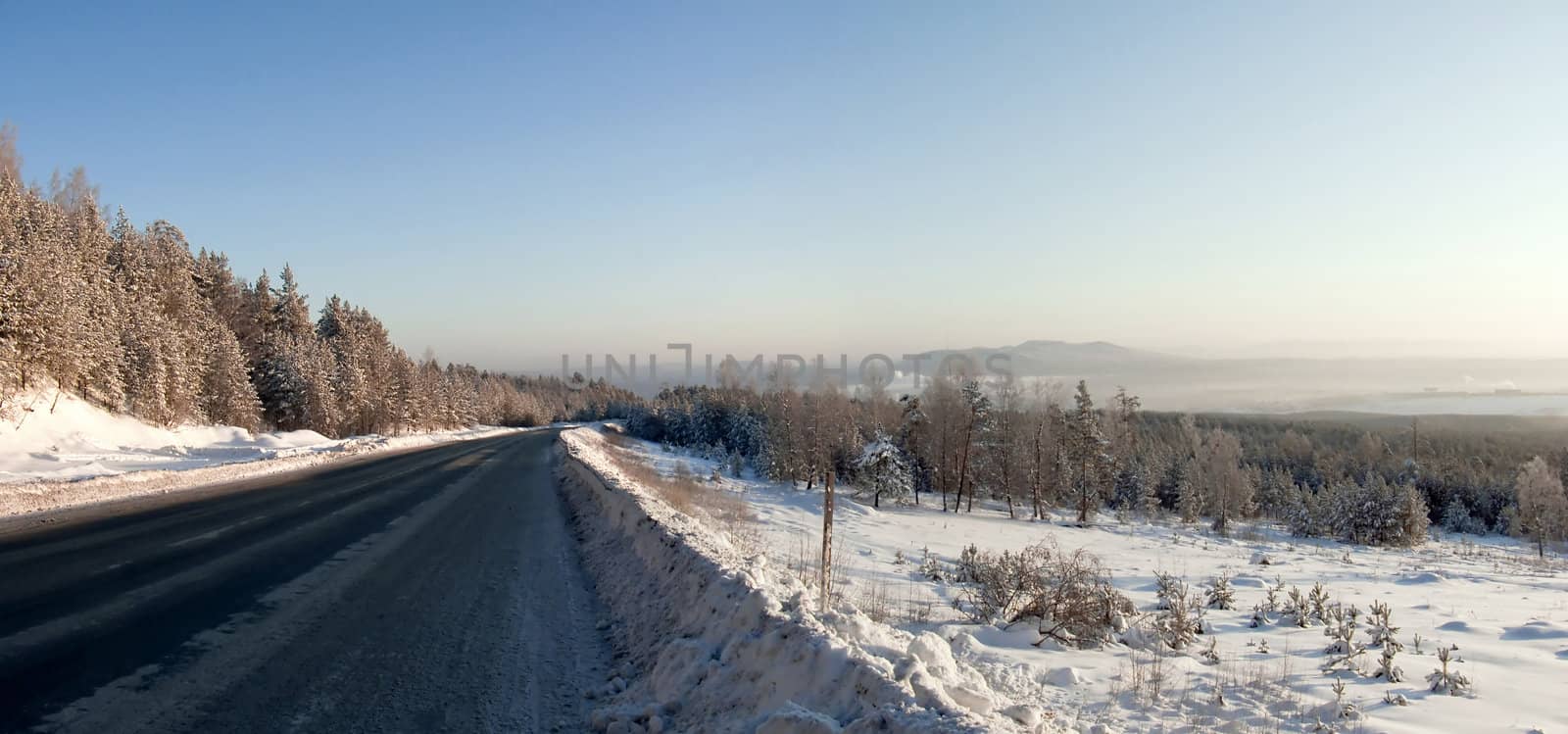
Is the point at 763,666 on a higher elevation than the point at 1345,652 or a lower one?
higher

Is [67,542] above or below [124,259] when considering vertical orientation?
below

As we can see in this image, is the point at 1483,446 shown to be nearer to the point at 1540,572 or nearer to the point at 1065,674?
the point at 1540,572

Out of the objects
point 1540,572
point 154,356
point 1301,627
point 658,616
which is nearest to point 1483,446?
point 1540,572

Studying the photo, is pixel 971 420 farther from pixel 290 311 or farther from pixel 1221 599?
pixel 290 311

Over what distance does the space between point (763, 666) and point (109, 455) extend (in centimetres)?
3834

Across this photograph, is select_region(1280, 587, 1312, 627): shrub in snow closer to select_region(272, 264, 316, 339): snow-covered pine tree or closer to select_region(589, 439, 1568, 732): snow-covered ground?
select_region(589, 439, 1568, 732): snow-covered ground

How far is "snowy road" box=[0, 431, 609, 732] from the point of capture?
486 centimetres

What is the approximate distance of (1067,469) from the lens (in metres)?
52.9

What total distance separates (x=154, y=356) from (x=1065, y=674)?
A: 50.5 m

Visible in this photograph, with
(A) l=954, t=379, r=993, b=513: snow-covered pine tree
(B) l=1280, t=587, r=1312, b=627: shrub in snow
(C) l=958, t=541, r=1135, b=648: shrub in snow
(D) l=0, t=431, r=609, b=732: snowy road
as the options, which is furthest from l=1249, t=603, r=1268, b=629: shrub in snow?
(A) l=954, t=379, r=993, b=513: snow-covered pine tree

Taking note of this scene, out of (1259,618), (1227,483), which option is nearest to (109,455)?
(1259,618)

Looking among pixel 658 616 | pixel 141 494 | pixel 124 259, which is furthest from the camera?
pixel 124 259

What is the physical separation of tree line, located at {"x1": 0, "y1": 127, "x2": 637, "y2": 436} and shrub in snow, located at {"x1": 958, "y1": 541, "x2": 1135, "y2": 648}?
38528mm

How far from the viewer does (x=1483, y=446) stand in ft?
382
